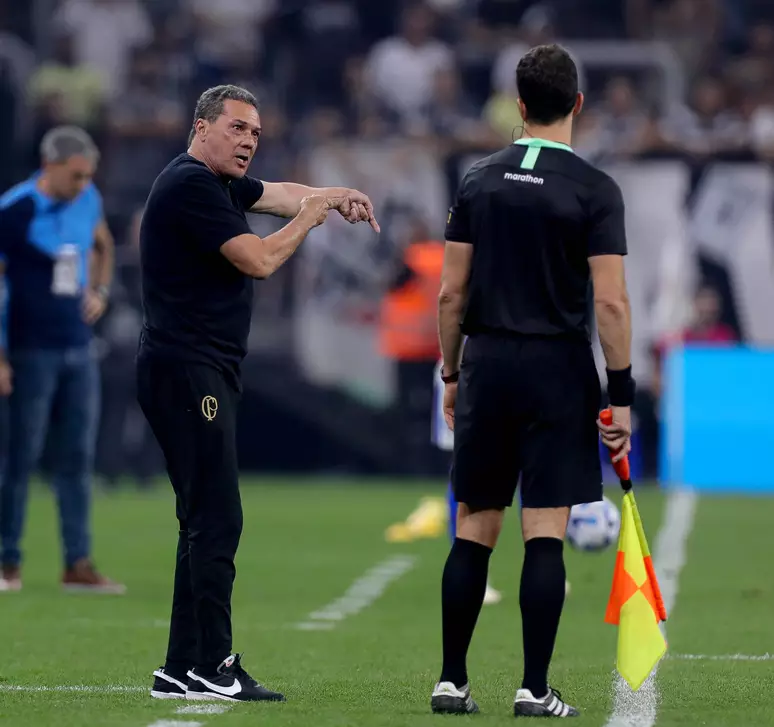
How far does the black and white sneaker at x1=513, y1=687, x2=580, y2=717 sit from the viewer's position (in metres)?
5.65

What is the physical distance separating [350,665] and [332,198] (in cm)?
196

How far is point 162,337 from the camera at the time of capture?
6098mm

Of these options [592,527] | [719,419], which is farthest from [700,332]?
[592,527]

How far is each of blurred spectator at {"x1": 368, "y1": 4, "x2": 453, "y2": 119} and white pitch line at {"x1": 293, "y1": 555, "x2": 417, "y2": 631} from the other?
10.0m

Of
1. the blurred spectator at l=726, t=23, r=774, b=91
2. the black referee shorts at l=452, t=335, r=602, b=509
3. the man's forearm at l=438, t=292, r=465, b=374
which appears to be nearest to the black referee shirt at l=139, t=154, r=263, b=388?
the man's forearm at l=438, t=292, r=465, b=374

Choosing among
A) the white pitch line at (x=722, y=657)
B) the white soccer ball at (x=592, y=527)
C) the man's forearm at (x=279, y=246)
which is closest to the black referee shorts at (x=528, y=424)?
the man's forearm at (x=279, y=246)

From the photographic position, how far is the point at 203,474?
239 inches

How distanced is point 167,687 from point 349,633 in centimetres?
221

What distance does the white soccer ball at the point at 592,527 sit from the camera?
9.66m

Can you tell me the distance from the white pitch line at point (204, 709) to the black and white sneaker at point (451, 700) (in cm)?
66

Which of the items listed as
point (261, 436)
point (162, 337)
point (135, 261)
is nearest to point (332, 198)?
point (162, 337)

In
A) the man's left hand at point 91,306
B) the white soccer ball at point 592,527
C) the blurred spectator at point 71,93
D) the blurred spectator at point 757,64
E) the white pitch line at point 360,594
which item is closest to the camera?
the white pitch line at point 360,594

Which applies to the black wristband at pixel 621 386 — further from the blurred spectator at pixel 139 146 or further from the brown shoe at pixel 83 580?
the blurred spectator at pixel 139 146

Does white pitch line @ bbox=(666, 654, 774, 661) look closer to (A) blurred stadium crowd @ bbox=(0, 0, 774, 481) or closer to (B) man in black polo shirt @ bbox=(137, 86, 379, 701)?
(B) man in black polo shirt @ bbox=(137, 86, 379, 701)
